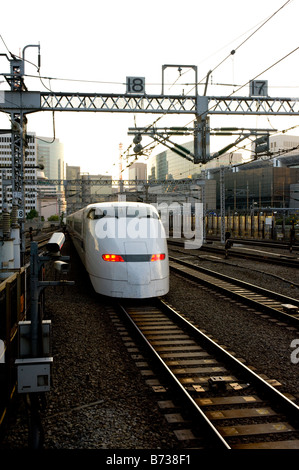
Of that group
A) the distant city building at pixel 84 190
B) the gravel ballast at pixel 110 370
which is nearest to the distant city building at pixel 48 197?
the distant city building at pixel 84 190

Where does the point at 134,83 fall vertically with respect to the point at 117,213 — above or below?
above

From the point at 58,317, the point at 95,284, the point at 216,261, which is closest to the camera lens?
the point at 58,317

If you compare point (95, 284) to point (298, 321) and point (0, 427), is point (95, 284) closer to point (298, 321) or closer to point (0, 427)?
point (298, 321)

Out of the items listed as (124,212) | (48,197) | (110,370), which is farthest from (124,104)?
(48,197)

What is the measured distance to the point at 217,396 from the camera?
15.9 feet

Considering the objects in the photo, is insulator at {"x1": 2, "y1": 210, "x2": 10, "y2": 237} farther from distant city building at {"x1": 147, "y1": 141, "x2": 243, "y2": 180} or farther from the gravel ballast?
distant city building at {"x1": 147, "y1": 141, "x2": 243, "y2": 180}

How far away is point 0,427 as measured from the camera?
393 cm

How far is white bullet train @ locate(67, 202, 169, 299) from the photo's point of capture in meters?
8.81

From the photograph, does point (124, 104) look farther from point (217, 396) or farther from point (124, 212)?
point (217, 396)

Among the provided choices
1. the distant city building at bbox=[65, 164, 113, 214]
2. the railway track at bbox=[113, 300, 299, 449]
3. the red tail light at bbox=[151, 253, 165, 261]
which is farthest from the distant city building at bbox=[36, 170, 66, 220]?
the railway track at bbox=[113, 300, 299, 449]

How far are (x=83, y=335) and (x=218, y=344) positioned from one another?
231cm

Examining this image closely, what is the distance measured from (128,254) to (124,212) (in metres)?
1.60
